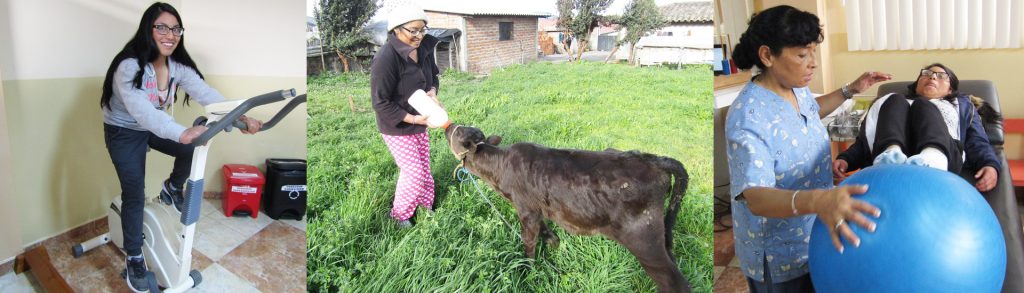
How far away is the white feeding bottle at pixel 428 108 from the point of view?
1.95 meters

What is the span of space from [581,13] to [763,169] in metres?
0.84

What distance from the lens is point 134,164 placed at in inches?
104

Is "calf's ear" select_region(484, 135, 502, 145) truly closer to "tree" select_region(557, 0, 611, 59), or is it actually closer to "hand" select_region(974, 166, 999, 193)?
"tree" select_region(557, 0, 611, 59)

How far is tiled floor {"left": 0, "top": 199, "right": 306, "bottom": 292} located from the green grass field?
2.32 ft

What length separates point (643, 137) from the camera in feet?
6.87

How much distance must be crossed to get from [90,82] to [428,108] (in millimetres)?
1687

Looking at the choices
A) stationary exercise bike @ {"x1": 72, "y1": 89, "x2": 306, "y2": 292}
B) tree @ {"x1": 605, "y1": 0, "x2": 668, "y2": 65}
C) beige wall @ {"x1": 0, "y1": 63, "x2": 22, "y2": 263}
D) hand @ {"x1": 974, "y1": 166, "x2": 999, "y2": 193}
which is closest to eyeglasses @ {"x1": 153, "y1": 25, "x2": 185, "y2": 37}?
stationary exercise bike @ {"x1": 72, "y1": 89, "x2": 306, "y2": 292}

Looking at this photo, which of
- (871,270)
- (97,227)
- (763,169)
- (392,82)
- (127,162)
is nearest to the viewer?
(871,270)

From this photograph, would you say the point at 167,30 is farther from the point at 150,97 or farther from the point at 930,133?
the point at 930,133

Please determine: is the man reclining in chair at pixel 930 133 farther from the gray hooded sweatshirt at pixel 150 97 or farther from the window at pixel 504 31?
the gray hooded sweatshirt at pixel 150 97

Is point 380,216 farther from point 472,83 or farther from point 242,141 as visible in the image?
point 242,141

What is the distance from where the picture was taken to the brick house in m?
1.98

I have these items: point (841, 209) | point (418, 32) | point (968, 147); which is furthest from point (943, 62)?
point (418, 32)

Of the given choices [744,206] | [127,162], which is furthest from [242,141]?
[744,206]
